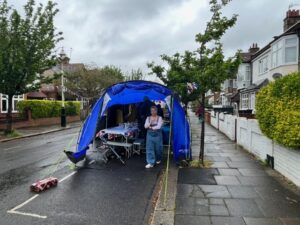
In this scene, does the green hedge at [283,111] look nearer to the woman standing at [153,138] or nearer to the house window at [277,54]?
the woman standing at [153,138]

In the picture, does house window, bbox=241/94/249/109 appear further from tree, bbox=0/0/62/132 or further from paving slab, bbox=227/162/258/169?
paving slab, bbox=227/162/258/169

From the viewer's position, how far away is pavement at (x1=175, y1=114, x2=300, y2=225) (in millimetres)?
5281

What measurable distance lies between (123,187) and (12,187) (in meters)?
2.58

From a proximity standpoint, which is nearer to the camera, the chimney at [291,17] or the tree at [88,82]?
the chimney at [291,17]

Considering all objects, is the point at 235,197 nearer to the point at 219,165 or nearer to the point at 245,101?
the point at 219,165

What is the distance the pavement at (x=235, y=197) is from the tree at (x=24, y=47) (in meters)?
13.7

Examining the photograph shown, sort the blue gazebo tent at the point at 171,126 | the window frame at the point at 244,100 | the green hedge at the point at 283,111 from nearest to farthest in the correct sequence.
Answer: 1. the green hedge at the point at 283,111
2. the blue gazebo tent at the point at 171,126
3. the window frame at the point at 244,100

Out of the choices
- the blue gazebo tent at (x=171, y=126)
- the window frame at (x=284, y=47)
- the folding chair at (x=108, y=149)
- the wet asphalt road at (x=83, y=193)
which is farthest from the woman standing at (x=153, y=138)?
the window frame at (x=284, y=47)

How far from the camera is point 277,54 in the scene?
27.8m

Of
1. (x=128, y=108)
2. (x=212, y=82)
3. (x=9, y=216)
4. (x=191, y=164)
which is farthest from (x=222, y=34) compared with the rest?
(x=9, y=216)

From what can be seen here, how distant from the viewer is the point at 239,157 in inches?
439

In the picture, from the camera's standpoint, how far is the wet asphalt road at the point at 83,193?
552 cm

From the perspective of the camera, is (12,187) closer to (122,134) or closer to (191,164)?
(122,134)

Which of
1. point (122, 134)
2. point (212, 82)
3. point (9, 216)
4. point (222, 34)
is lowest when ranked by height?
point (9, 216)
